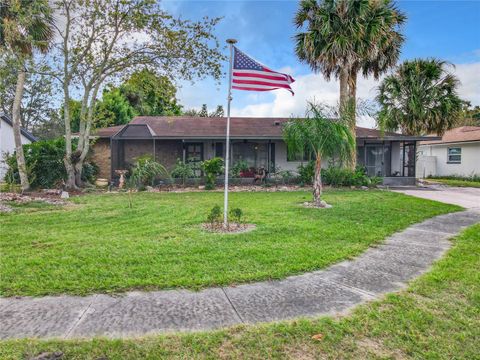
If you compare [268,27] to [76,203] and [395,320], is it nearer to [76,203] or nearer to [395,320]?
[76,203]

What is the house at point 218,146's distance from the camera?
17.1 metres

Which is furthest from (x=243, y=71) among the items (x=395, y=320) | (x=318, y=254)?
(x=395, y=320)

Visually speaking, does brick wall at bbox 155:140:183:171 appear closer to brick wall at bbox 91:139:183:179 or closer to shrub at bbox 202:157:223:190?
brick wall at bbox 91:139:183:179

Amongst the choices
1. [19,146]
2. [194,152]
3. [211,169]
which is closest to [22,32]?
[19,146]

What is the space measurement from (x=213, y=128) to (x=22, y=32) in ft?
30.1

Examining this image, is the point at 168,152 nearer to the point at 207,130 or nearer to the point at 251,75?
the point at 207,130

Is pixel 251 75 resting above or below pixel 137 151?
above

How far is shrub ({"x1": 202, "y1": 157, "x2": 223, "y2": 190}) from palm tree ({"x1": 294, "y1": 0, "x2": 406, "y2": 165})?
6.00m

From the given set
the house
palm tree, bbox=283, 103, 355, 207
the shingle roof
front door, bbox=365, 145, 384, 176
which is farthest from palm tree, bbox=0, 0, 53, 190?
front door, bbox=365, 145, 384, 176

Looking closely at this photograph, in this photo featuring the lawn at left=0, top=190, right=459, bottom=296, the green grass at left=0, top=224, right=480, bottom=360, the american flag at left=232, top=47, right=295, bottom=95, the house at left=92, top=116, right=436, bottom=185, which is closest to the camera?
the green grass at left=0, top=224, right=480, bottom=360

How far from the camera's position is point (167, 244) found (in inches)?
221

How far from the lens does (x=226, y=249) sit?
5324 millimetres

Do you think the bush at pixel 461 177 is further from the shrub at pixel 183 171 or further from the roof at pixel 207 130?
the shrub at pixel 183 171

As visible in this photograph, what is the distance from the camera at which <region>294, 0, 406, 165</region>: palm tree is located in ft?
49.7
